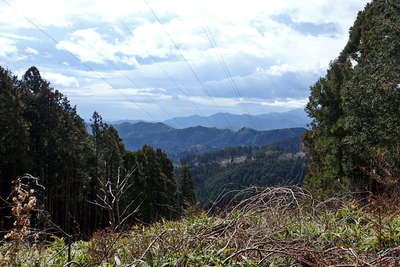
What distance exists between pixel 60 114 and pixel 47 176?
16.7 feet

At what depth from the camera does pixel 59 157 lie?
27.9 metres

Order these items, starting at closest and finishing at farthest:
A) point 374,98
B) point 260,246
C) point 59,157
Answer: point 260,246 → point 374,98 → point 59,157

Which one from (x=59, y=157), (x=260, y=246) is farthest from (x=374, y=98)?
(x=59, y=157)

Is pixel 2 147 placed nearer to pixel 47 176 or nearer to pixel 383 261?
pixel 47 176

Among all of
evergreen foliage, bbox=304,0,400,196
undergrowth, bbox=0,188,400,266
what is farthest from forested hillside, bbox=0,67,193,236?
undergrowth, bbox=0,188,400,266

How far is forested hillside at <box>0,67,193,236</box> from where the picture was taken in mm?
22797

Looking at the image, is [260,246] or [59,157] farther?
[59,157]

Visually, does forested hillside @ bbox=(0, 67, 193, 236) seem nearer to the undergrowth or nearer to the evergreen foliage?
the evergreen foliage

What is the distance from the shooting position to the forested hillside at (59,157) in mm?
22797

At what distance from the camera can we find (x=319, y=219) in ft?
17.8

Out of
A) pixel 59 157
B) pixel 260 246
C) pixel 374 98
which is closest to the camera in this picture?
pixel 260 246

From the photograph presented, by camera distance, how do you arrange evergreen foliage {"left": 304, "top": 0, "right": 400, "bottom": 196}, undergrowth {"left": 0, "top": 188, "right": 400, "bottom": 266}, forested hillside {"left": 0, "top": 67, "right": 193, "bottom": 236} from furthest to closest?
1. forested hillside {"left": 0, "top": 67, "right": 193, "bottom": 236}
2. evergreen foliage {"left": 304, "top": 0, "right": 400, "bottom": 196}
3. undergrowth {"left": 0, "top": 188, "right": 400, "bottom": 266}

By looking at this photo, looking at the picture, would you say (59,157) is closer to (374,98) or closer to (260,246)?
(374,98)

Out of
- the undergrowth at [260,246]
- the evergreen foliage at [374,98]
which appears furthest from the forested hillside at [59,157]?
the undergrowth at [260,246]
